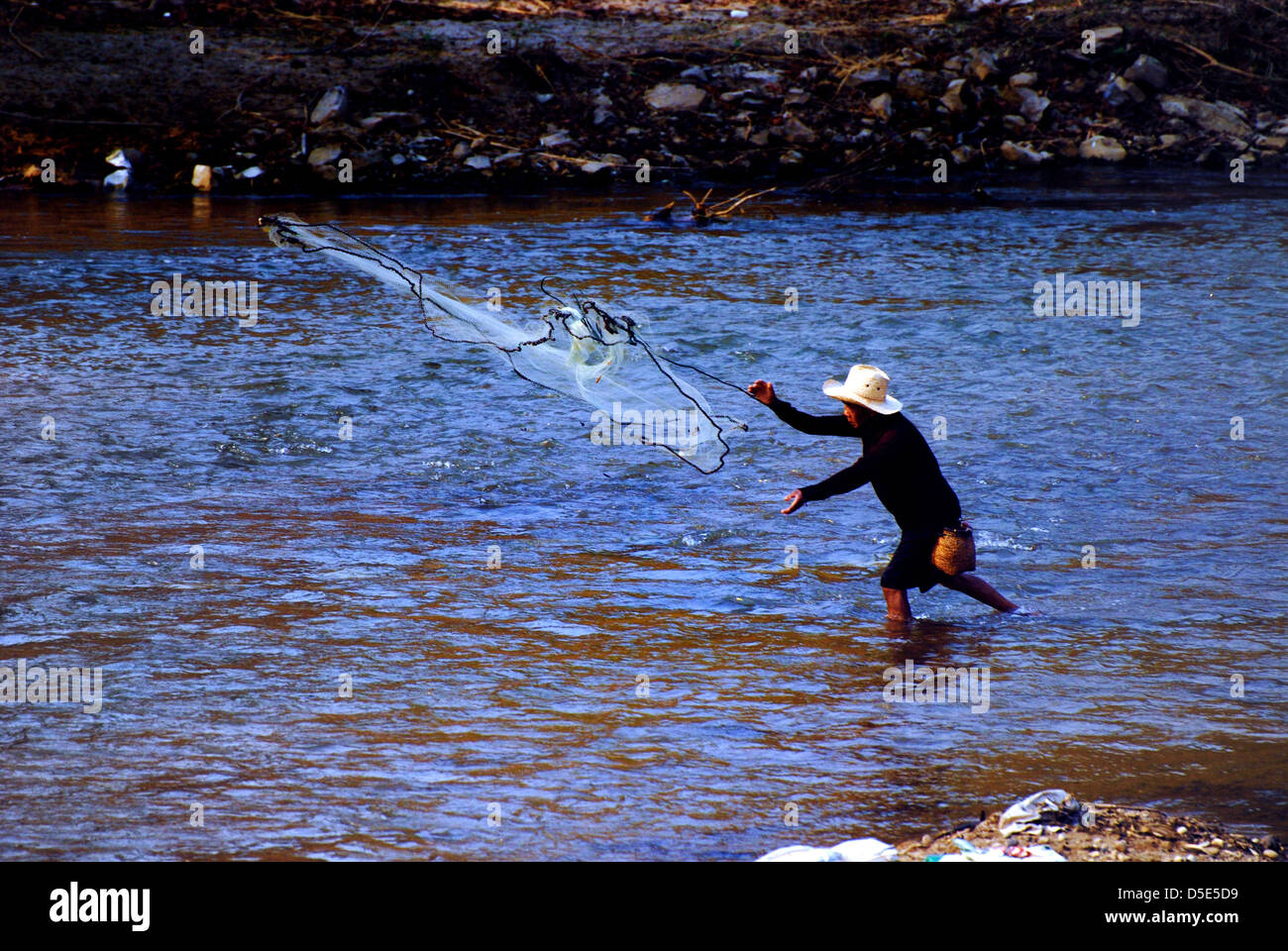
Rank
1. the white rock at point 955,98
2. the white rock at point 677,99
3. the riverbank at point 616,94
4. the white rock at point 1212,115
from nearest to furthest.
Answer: the riverbank at point 616,94, the white rock at point 955,98, the white rock at point 677,99, the white rock at point 1212,115

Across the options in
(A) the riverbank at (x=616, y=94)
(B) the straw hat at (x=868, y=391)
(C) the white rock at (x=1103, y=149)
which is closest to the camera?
(B) the straw hat at (x=868, y=391)

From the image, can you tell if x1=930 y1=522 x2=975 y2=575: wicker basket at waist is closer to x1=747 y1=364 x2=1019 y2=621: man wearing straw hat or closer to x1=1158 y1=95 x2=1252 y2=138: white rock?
x1=747 y1=364 x2=1019 y2=621: man wearing straw hat

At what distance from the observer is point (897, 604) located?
6.83 m

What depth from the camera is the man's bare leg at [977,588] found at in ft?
22.4

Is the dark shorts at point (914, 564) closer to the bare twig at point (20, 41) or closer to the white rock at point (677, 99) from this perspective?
the white rock at point (677, 99)

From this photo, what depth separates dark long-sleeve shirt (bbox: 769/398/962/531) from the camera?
261 inches

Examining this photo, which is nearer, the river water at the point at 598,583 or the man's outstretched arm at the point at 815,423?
the river water at the point at 598,583

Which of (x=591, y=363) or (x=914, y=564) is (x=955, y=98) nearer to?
(x=591, y=363)

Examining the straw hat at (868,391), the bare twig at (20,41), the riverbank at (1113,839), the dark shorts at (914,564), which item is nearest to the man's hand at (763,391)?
the straw hat at (868,391)

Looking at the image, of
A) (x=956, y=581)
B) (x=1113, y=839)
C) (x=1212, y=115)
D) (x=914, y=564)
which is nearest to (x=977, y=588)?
(x=956, y=581)

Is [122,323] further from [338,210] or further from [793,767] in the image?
[793,767]

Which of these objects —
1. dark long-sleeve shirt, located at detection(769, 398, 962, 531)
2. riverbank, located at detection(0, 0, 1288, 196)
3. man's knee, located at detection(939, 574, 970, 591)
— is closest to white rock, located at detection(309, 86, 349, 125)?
riverbank, located at detection(0, 0, 1288, 196)

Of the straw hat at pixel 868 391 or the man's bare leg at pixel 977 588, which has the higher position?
the straw hat at pixel 868 391
